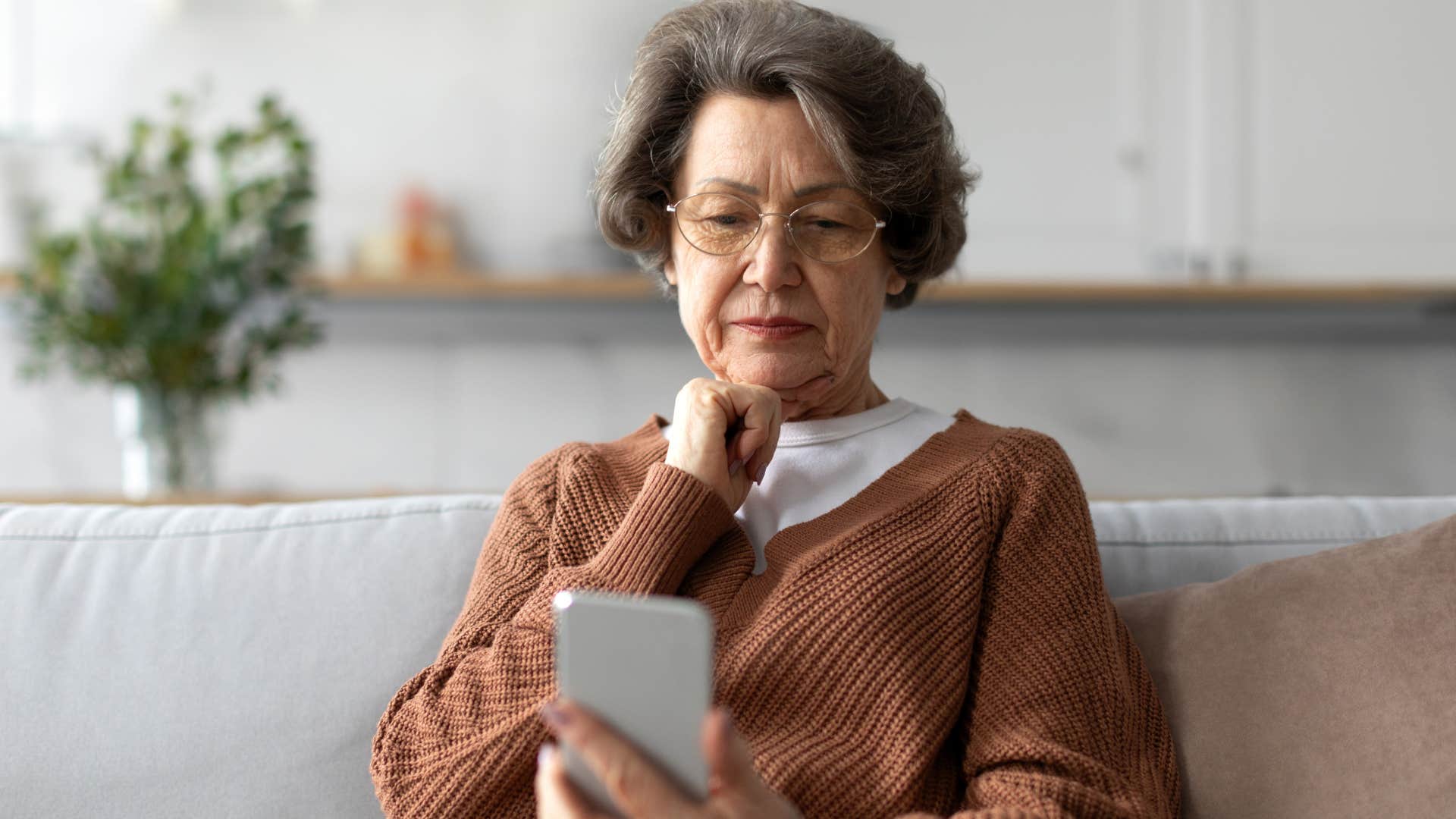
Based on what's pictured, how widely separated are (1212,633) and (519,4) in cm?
254

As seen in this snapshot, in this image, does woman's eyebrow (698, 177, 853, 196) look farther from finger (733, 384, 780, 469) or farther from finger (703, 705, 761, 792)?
finger (703, 705, 761, 792)

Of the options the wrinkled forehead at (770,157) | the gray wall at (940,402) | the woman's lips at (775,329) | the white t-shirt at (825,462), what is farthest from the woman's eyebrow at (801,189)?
the gray wall at (940,402)

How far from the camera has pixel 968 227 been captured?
2957 mm

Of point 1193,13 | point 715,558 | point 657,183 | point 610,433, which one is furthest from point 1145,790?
point 1193,13

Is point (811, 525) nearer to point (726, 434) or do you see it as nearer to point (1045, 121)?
point (726, 434)

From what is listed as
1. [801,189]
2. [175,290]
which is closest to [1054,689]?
[801,189]

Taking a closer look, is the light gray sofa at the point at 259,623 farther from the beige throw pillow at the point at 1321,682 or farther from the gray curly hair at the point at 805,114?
the gray curly hair at the point at 805,114

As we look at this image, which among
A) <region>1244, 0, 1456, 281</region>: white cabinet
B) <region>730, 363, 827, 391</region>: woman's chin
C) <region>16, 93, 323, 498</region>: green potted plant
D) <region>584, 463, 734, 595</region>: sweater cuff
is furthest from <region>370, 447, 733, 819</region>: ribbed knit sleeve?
<region>1244, 0, 1456, 281</region>: white cabinet

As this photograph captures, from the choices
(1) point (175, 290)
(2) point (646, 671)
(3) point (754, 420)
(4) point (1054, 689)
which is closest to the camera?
(2) point (646, 671)

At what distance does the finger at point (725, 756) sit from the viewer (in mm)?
635

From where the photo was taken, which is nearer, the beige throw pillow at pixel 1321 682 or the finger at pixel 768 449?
the beige throw pillow at pixel 1321 682

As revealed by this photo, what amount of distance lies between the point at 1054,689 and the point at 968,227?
216 cm

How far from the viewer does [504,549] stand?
1.07 m

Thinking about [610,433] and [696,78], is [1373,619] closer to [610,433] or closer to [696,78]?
[696,78]
